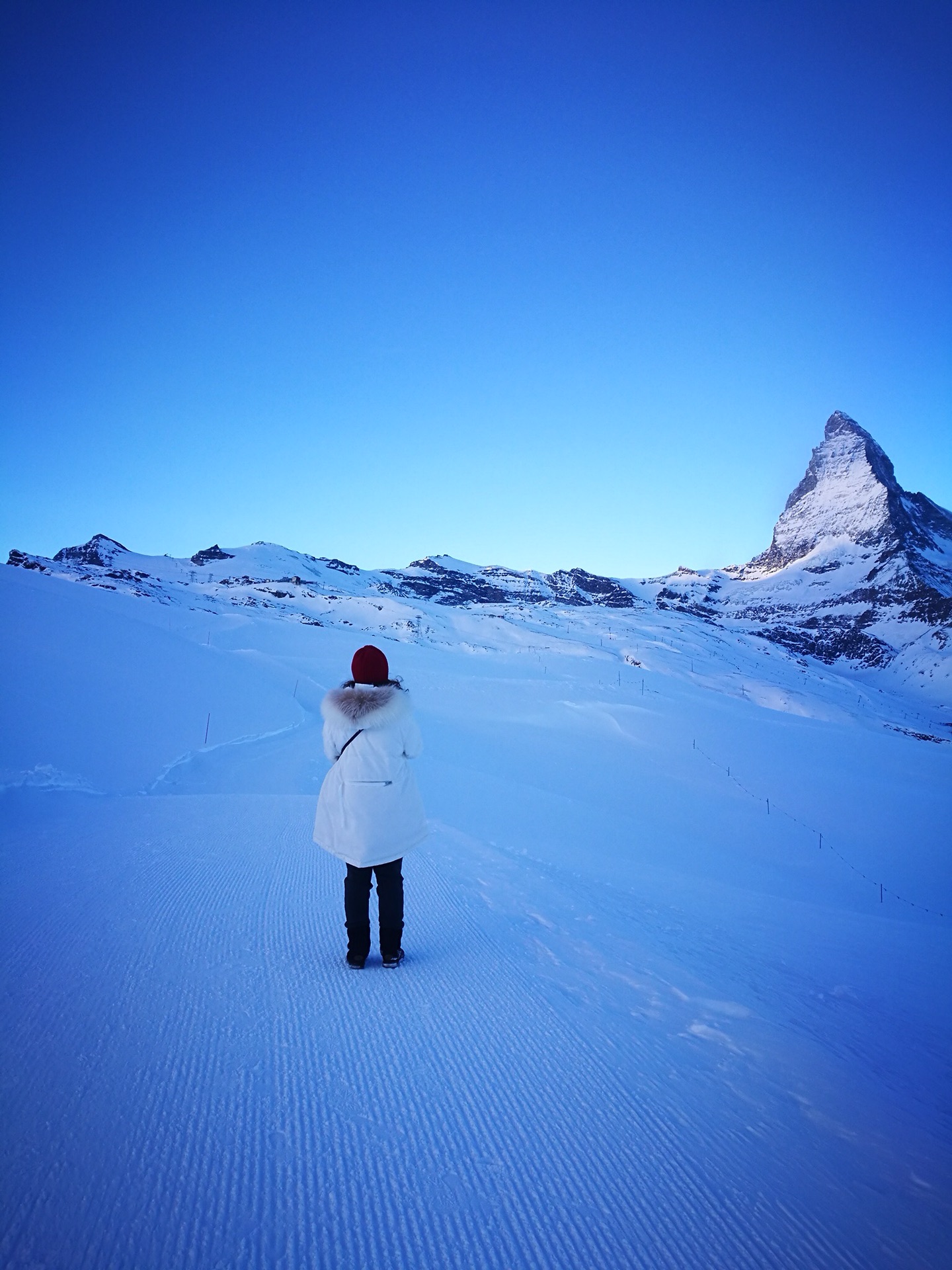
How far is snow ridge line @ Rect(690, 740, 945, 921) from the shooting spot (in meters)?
8.41

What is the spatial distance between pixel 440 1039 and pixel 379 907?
0.78m

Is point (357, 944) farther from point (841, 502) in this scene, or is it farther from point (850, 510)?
point (841, 502)

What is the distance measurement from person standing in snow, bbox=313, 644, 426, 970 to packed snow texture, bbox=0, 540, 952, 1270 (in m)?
0.27

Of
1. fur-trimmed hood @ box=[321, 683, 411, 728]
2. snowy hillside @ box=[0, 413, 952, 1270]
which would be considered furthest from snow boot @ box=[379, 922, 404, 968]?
fur-trimmed hood @ box=[321, 683, 411, 728]

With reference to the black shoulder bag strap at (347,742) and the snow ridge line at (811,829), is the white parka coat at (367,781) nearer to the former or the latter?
the black shoulder bag strap at (347,742)

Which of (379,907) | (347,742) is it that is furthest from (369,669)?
(379,907)

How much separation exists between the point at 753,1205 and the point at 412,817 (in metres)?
2.07

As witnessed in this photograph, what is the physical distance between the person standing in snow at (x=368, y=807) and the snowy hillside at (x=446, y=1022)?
0.28m

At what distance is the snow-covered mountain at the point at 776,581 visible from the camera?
1962 inches

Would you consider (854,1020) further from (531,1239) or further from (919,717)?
(919,717)

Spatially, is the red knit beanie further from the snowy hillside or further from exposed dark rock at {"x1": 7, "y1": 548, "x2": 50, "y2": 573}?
exposed dark rock at {"x1": 7, "y1": 548, "x2": 50, "y2": 573}

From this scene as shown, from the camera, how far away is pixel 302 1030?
248 cm

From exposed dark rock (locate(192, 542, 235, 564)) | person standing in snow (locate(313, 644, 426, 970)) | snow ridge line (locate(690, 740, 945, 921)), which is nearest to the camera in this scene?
person standing in snow (locate(313, 644, 426, 970))

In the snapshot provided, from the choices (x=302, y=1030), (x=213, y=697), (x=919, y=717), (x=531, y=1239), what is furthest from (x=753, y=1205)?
(x=919, y=717)
